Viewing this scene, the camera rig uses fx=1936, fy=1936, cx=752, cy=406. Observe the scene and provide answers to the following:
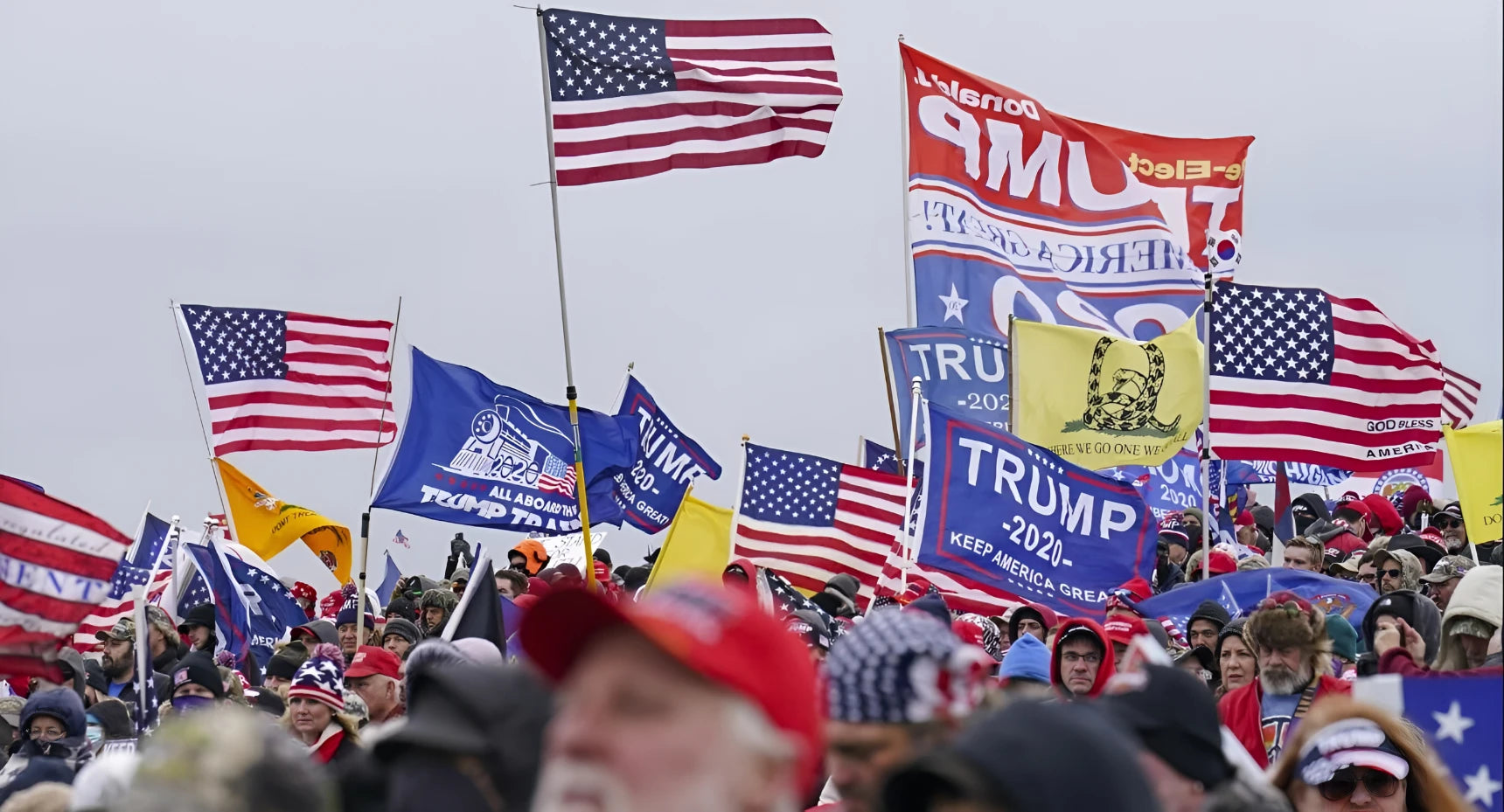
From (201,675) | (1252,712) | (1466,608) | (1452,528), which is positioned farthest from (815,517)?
(1466,608)

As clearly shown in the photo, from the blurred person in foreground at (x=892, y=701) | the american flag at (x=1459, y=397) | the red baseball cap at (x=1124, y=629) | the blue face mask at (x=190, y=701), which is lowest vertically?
the american flag at (x=1459, y=397)

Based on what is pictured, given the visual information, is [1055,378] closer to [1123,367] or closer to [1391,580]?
[1123,367]

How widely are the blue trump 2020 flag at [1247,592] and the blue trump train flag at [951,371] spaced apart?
4.00 m

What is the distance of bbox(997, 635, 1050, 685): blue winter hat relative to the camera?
8.08 metres

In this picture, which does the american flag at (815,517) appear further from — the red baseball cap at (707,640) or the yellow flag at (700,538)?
the red baseball cap at (707,640)

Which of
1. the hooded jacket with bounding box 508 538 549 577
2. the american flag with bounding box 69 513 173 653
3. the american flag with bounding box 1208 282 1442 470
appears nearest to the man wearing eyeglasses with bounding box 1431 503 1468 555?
the american flag with bounding box 1208 282 1442 470

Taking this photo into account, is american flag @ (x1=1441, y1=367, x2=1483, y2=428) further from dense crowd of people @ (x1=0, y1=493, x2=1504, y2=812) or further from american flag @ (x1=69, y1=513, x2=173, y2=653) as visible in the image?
dense crowd of people @ (x1=0, y1=493, x2=1504, y2=812)

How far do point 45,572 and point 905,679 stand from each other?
13.1 ft

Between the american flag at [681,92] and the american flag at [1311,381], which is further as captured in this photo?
the american flag at [1311,381]

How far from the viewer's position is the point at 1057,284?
1892 centimetres

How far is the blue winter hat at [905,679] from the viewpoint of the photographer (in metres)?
3.05

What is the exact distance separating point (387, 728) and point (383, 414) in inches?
607

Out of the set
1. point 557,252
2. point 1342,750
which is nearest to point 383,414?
point 557,252

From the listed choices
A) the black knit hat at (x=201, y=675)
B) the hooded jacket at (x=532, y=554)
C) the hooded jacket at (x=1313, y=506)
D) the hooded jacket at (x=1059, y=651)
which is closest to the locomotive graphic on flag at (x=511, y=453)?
the hooded jacket at (x=532, y=554)
